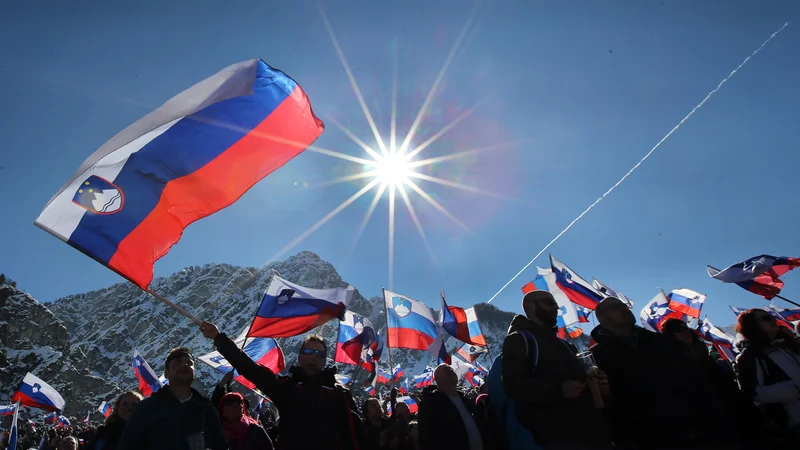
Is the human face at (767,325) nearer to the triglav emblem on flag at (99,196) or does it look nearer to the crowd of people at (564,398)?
the crowd of people at (564,398)

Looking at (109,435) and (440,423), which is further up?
(109,435)

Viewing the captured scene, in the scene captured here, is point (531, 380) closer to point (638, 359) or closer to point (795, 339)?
point (638, 359)

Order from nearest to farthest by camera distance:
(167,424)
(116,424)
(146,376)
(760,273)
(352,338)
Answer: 1. (167,424)
2. (116,424)
3. (760,273)
4. (146,376)
5. (352,338)

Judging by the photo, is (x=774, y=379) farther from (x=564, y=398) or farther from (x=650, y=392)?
(x=564, y=398)

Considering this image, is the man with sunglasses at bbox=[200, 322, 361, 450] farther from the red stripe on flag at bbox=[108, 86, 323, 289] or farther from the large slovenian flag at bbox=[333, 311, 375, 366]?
the large slovenian flag at bbox=[333, 311, 375, 366]

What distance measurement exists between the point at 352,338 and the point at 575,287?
7193 mm

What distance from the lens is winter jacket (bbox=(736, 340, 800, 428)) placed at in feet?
12.1

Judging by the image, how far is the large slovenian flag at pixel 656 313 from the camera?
47.9 feet

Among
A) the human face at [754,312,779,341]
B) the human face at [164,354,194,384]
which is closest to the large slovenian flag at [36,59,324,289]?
the human face at [164,354,194,384]

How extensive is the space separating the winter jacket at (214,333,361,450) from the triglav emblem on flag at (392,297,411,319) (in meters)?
9.51

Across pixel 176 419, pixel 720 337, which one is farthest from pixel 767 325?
pixel 720 337

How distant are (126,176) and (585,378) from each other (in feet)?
15.9

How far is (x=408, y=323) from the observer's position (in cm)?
1331

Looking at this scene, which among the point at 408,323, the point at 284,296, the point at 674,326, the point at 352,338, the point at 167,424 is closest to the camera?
the point at 167,424
